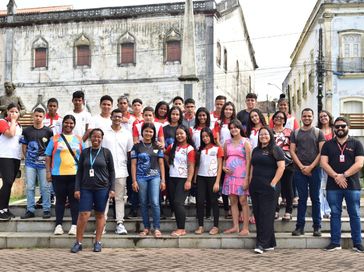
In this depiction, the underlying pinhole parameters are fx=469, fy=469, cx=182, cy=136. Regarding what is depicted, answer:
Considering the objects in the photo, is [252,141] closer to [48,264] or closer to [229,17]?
[48,264]

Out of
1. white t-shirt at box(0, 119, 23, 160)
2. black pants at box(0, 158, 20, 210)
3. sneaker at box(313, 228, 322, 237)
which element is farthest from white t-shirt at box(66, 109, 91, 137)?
sneaker at box(313, 228, 322, 237)

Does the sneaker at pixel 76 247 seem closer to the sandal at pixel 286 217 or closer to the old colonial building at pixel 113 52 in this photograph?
the sandal at pixel 286 217

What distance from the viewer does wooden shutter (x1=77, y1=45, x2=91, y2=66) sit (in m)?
27.9

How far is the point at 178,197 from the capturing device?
722 cm

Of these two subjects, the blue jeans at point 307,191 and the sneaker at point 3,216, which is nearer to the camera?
the blue jeans at point 307,191

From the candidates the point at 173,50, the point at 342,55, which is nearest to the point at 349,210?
the point at 173,50

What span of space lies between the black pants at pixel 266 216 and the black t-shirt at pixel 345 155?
0.91m

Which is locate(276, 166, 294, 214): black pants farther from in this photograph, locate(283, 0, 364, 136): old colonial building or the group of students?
locate(283, 0, 364, 136): old colonial building

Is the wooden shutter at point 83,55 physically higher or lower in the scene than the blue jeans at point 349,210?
higher

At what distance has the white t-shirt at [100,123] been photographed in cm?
741

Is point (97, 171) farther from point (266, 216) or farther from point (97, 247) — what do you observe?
point (266, 216)


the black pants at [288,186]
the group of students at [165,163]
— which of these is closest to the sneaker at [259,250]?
the group of students at [165,163]

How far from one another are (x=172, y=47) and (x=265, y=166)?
2070 cm

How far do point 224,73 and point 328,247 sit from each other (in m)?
22.5
